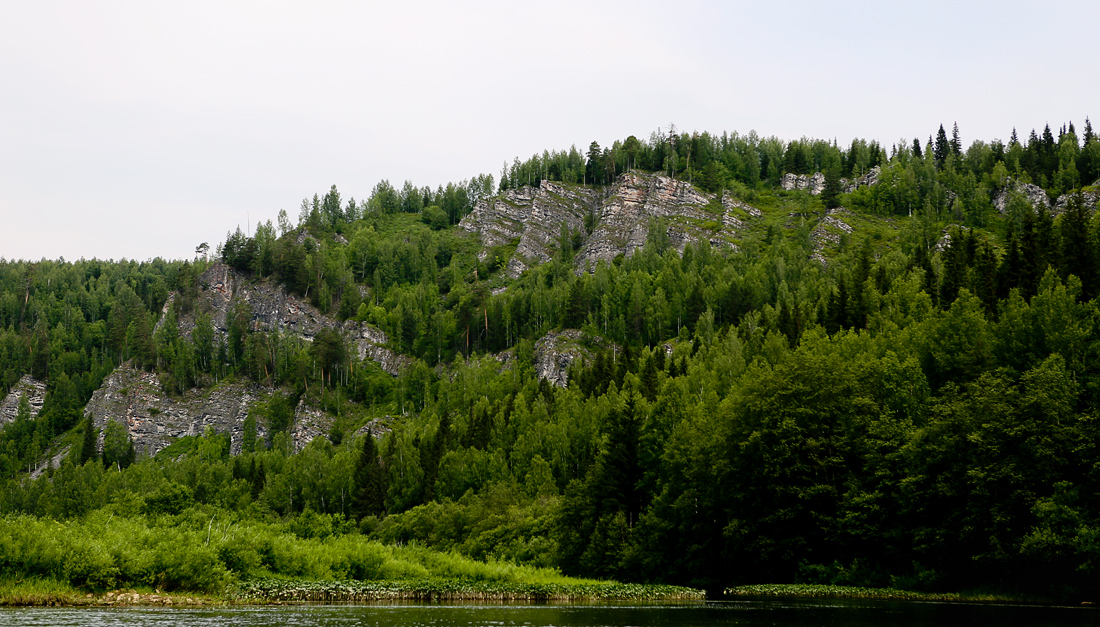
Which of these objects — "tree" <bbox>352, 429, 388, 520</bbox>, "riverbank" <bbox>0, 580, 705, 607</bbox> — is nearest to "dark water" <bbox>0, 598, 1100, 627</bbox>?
"riverbank" <bbox>0, 580, 705, 607</bbox>

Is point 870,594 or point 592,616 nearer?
point 592,616

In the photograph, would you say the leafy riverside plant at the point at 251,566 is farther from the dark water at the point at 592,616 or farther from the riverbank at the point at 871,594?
the riverbank at the point at 871,594

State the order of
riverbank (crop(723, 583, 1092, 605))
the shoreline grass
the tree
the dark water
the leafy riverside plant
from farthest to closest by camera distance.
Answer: the tree → the shoreline grass → riverbank (crop(723, 583, 1092, 605)) → the leafy riverside plant → the dark water

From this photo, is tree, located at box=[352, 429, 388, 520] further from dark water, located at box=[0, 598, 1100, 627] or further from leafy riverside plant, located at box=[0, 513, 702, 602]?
dark water, located at box=[0, 598, 1100, 627]

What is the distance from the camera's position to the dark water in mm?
46562

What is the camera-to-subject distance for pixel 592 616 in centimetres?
5428

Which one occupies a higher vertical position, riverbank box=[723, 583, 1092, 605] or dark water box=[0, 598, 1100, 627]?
dark water box=[0, 598, 1100, 627]

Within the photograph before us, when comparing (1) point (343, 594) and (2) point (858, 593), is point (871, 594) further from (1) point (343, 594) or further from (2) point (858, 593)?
(1) point (343, 594)

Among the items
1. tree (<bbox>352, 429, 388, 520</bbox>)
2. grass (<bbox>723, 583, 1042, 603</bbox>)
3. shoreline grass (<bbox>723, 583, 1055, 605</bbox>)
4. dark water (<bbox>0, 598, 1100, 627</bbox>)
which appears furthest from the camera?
tree (<bbox>352, 429, 388, 520</bbox>)

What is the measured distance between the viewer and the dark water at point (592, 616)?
46.6 meters

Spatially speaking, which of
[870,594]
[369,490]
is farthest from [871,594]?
[369,490]

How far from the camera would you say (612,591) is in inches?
2980

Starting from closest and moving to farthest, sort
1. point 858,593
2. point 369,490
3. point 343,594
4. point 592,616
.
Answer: point 592,616 → point 858,593 → point 343,594 → point 369,490

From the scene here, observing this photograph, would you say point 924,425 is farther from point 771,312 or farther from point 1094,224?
point 771,312
